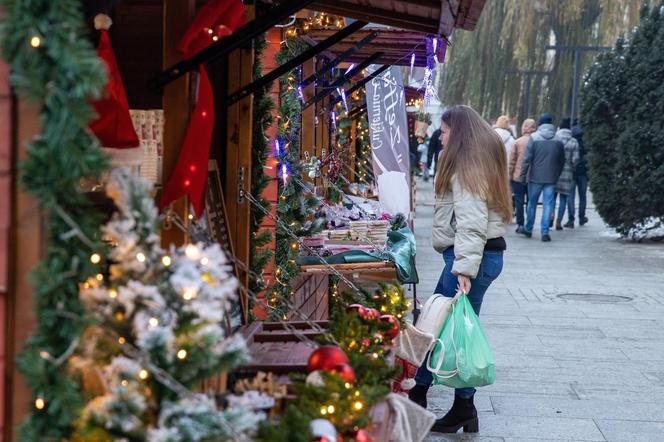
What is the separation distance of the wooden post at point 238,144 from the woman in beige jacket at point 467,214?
1.50m

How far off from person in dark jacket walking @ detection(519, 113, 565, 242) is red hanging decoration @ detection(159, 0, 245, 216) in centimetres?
1384

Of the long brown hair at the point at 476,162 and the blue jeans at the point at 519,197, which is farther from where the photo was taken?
the blue jeans at the point at 519,197

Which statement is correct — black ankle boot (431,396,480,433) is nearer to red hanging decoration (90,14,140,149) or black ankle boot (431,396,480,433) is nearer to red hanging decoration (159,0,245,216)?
red hanging decoration (159,0,245,216)

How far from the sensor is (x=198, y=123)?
3.82m

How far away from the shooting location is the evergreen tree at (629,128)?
53.7 ft

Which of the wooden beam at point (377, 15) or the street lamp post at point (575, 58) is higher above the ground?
the street lamp post at point (575, 58)

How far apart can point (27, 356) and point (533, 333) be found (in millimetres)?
7146

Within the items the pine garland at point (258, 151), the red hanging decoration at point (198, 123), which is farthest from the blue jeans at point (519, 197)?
the red hanging decoration at point (198, 123)

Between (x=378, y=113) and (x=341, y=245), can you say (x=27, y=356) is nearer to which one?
(x=341, y=245)

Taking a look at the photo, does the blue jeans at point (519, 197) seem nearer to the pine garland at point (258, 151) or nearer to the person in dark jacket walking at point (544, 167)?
the person in dark jacket walking at point (544, 167)

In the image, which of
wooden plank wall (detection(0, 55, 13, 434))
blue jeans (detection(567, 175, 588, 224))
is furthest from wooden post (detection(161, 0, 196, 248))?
blue jeans (detection(567, 175, 588, 224))

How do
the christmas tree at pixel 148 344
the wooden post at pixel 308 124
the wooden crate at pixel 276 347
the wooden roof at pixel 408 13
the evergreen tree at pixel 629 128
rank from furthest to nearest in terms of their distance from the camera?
1. the evergreen tree at pixel 629 128
2. the wooden post at pixel 308 124
3. the wooden roof at pixel 408 13
4. the wooden crate at pixel 276 347
5. the christmas tree at pixel 148 344

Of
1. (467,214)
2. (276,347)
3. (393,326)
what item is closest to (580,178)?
(467,214)

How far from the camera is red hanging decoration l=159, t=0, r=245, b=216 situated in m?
3.76
